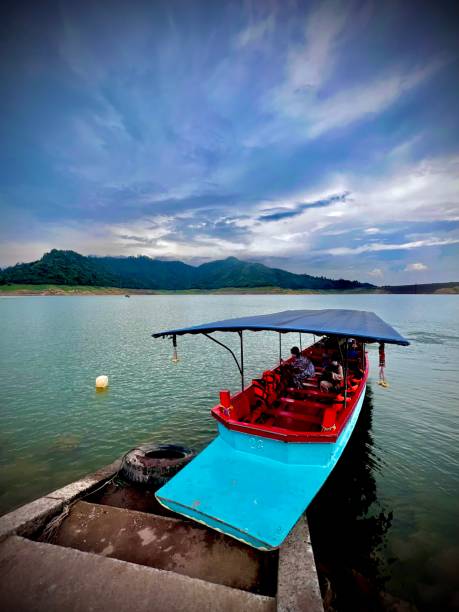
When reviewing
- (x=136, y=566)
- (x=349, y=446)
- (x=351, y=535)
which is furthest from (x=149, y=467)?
(x=349, y=446)

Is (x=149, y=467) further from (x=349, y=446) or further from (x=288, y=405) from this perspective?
(x=349, y=446)

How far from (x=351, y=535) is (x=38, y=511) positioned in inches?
283

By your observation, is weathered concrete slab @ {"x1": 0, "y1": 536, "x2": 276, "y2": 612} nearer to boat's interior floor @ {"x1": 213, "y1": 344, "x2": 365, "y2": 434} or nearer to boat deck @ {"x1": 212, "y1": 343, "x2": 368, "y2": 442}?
boat deck @ {"x1": 212, "y1": 343, "x2": 368, "y2": 442}

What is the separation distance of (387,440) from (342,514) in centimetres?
552

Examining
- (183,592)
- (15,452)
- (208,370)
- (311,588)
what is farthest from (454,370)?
(15,452)

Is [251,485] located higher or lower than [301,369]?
lower

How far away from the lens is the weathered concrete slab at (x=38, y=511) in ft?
19.6

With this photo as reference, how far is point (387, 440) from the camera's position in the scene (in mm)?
12453

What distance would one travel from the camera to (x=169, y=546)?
19.1ft

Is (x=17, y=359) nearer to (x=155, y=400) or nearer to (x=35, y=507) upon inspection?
(x=155, y=400)

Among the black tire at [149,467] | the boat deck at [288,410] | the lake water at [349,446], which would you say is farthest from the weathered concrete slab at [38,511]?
the boat deck at [288,410]

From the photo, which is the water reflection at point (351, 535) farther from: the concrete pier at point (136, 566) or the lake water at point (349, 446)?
the concrete pier at point (136, 566)

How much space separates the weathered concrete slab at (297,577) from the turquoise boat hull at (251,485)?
427 mm

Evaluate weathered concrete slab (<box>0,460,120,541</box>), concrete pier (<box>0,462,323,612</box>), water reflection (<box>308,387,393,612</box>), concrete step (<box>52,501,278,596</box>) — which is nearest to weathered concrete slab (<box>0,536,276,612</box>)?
concrete pier (<box>0,462,323,612</box>)
